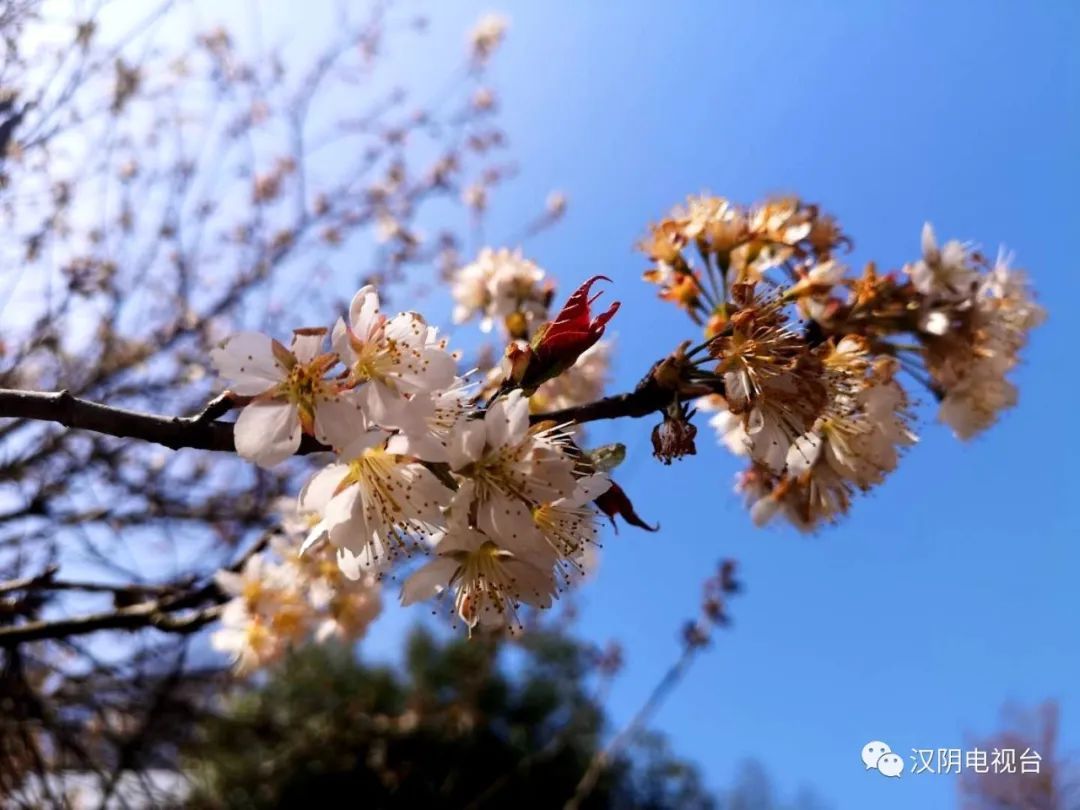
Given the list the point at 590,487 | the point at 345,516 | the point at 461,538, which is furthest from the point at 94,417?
the point at 590,487

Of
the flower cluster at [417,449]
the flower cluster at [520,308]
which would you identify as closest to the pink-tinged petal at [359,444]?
the flower cluster at [417,449]

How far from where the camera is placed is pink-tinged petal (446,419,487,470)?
75 cm

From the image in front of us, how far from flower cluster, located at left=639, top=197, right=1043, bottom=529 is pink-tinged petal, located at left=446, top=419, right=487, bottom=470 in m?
0.23

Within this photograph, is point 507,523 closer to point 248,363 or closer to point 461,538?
point 461,538

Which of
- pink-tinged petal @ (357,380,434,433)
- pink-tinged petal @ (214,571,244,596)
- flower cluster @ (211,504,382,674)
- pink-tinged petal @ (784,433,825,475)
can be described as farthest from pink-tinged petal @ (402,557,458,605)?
pink-tinged petal @ (214,571,244,596)

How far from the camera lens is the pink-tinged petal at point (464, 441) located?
75 cm

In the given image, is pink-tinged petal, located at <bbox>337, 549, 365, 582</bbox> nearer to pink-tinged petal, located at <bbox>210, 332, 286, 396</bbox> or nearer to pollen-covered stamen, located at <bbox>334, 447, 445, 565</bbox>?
pollen-covered stamen, located at <bbox>334, 447, 445, 565</bbox>

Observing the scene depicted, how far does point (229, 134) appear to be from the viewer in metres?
3.73

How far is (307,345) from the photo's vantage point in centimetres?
76

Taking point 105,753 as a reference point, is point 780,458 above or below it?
above

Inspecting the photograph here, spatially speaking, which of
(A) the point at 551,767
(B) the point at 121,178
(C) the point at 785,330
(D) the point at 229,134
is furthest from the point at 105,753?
(A) the point at 551,767

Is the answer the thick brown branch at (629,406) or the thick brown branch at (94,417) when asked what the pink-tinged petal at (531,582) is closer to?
the thick brown branch at (629,406)

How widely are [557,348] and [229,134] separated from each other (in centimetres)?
353

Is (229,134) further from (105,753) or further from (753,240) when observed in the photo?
(753,240)
